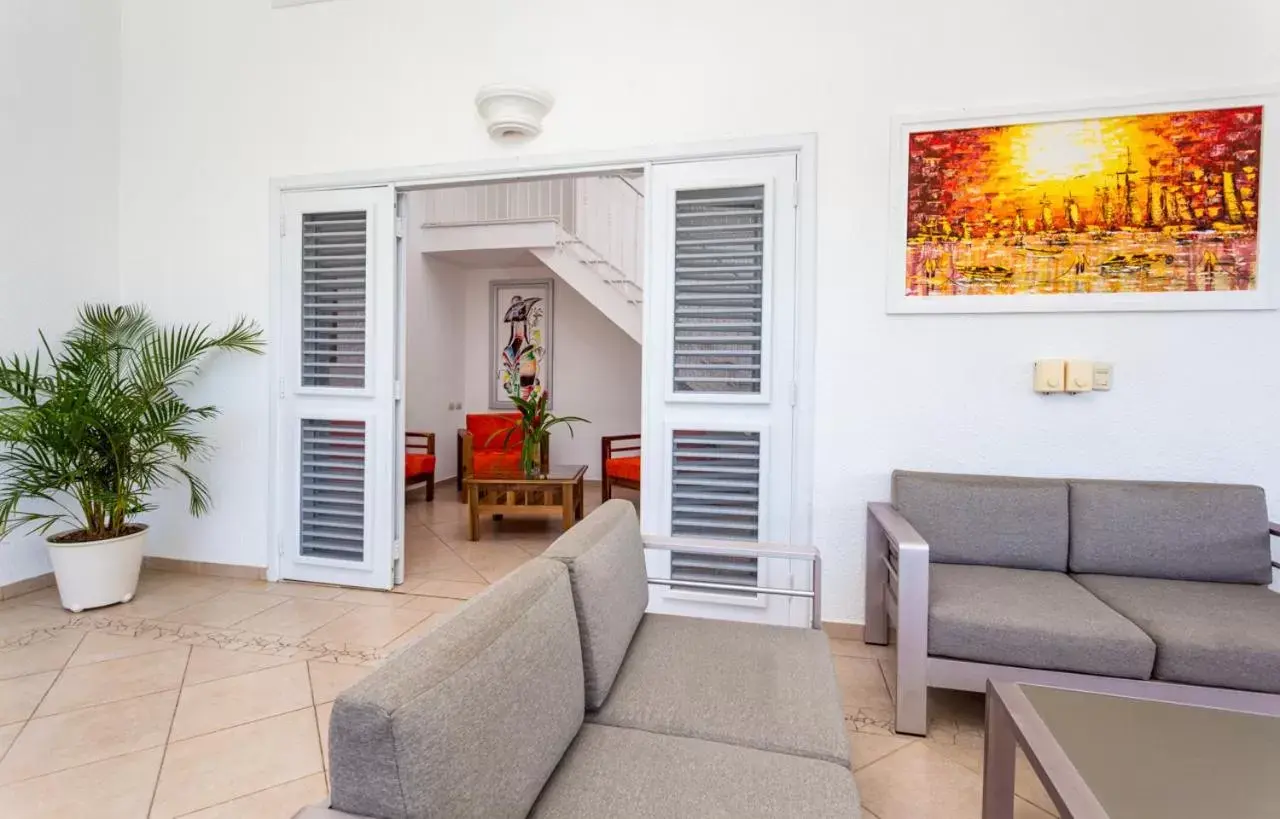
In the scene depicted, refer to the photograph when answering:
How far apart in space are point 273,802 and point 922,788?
68.7 inches

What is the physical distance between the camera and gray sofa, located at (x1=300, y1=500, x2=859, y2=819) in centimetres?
73

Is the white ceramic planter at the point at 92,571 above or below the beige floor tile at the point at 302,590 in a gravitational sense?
above

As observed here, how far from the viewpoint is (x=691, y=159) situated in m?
2.77

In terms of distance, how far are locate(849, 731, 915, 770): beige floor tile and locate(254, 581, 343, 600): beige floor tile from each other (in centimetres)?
257

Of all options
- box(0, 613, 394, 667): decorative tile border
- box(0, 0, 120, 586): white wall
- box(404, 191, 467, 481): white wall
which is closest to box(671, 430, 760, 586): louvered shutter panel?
box(0, 613, 394, 667): decorative tile border

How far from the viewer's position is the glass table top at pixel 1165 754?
3.37 ft

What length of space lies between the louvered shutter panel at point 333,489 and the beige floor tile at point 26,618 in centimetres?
101

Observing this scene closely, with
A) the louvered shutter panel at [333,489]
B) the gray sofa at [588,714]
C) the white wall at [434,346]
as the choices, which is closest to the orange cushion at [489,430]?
the white wall at [434,346]

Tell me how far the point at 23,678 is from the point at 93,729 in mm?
624

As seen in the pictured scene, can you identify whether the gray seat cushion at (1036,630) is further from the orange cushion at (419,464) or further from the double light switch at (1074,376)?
the orange cushion at (419,464)

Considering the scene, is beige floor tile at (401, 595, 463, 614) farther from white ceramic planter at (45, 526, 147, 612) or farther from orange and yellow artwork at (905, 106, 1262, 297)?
orange and yellow artwork at (905, 106, 1262, 297)

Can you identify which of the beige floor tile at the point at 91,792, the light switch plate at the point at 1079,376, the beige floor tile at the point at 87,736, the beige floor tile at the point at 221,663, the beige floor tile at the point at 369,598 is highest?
the light switch plate at the point at 1079,376

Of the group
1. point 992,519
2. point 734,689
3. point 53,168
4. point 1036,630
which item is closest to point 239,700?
point 734,689

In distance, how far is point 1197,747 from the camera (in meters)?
1.19
